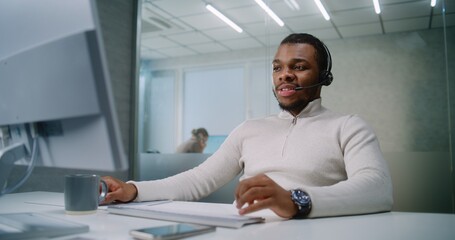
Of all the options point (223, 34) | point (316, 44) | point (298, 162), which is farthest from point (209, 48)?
point (298, 162)

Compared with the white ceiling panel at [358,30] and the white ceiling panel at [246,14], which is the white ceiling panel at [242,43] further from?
the white ceiling panel at [358,30]

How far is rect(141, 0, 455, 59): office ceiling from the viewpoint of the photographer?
309 cm

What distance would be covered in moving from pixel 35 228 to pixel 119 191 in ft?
1.52

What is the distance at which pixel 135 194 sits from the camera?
1179 millimetres

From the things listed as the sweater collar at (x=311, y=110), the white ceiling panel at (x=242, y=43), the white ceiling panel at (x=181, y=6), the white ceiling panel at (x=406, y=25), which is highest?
the white ceiling panel at (x=181, y=6)

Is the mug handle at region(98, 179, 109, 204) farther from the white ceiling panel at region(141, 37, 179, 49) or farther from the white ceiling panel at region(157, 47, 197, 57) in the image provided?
the white ceiling panel at region(157, 47, 197, 57)

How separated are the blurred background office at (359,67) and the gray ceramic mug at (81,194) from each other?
2.07 meters

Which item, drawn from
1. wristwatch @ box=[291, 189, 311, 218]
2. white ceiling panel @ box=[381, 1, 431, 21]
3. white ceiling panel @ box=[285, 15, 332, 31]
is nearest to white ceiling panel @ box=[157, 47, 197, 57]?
white ceiling panel @ box=[285, 15, 332, 31]

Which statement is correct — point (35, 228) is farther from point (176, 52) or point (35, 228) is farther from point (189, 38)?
point (176, 52)

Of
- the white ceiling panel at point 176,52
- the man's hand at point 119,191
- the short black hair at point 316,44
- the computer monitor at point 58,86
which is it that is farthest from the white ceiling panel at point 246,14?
the computer monitor at point 58,86

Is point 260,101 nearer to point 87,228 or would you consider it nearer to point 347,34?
point 347,34

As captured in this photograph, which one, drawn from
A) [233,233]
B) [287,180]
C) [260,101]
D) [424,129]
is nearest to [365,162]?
[287,180]

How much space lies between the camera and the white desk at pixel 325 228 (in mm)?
682

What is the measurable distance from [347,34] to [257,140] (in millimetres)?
2338
